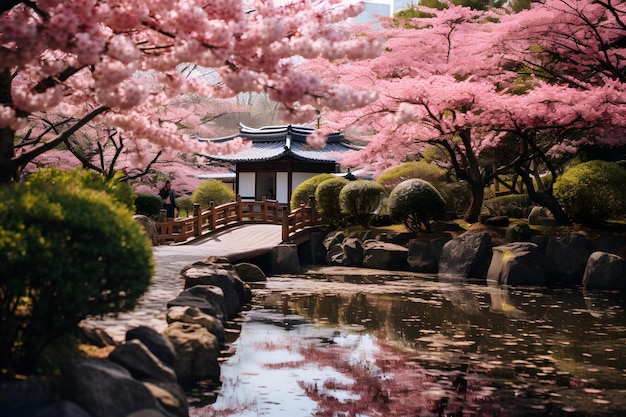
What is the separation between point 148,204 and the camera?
24.5 meters

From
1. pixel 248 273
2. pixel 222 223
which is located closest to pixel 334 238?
pixel 222 223

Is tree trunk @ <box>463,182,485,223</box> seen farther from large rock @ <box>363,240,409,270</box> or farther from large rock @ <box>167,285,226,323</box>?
large rock @ <box>167,285,226,323</box>

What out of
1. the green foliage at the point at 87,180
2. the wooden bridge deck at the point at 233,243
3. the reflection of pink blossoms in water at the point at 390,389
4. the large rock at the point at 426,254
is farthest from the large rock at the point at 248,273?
the reflection of pink blossoms in water at the point at 390,389

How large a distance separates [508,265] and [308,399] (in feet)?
42.0

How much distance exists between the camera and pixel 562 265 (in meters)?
19.6

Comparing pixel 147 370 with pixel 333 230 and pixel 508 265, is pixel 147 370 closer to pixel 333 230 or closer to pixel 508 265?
pixel 508 265

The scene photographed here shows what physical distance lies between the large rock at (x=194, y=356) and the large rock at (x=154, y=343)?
2.79 ft

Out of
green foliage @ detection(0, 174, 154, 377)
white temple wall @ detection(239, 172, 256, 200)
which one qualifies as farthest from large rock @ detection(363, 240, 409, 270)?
green foliage @ detection(0, 174, 154, 377)

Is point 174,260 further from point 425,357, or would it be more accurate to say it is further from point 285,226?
point 425,357

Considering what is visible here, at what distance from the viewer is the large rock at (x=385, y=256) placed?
22734 mm

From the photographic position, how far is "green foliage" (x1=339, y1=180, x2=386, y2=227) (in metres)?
25.0

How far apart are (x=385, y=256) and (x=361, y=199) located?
9.67ft

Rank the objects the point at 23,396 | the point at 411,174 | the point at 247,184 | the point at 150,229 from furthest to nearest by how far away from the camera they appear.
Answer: the point at 247,184
the point at 411,174
the point at 150,229
the point at 23,396

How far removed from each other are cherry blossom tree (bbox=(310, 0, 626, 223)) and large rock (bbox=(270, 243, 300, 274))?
4.04 m
